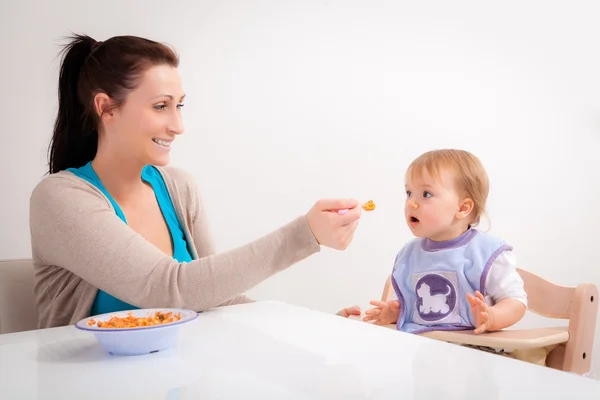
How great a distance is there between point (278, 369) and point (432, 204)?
922 millimetres

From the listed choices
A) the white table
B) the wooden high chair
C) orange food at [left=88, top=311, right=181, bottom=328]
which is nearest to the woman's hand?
the white table

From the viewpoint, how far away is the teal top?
134 cm

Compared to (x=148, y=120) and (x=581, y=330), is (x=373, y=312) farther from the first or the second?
(x=148, y=120)

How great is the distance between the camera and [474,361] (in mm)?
833

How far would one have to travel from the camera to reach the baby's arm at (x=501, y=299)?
143 centimetres

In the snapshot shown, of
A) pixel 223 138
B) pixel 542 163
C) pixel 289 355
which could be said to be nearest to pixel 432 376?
pixel 289 355

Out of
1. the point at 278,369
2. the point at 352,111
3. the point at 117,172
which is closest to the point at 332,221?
the point at 278,369

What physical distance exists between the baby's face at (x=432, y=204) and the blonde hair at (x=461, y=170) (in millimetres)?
15

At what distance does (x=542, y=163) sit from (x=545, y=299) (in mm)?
1550

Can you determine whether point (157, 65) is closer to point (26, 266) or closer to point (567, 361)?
point (26, 266)

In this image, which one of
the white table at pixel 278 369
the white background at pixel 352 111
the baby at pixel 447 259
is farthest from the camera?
the white background at pixel 352 111

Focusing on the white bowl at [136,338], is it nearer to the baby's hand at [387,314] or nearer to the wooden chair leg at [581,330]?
the baby's hand at [387,314]

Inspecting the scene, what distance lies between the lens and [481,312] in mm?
1408

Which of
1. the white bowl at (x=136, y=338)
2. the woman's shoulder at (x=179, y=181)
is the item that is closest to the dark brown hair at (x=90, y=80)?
the woman's shoulder at (x=179, y=181)
